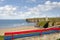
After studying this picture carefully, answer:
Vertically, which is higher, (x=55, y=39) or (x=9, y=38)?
(x=9, y=38)

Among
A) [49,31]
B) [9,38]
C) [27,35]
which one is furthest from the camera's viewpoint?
[49,31]

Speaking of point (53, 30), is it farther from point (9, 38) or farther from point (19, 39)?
point (9, 38)

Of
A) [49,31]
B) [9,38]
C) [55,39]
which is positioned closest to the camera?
[9,38]

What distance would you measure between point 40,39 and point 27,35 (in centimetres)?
48

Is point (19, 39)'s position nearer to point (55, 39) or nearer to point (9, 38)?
point (9, 38)

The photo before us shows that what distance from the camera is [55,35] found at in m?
4.94

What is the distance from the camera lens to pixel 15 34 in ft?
13.0

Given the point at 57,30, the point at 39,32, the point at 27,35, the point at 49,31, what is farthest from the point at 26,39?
the point at 57,30

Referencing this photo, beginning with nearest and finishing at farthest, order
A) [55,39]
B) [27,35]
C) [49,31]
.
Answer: [27,35], [49,31], [55,39]

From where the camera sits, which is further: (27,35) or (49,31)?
(49,31)

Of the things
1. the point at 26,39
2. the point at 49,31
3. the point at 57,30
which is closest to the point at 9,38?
the point at 26,39

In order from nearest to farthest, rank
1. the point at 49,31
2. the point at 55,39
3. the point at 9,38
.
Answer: the point at 9,38 → the point at 49,31 → the point at 55,39

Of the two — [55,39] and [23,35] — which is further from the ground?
[23,35]

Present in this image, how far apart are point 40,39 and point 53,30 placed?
568mm
